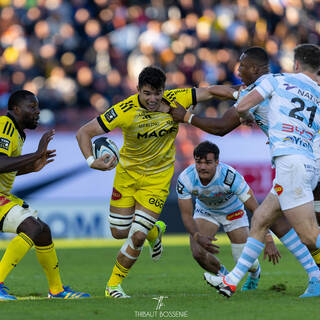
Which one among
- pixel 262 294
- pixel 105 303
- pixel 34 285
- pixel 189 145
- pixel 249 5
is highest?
pixel 105 303

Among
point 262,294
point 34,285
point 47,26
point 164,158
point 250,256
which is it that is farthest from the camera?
point 47,26

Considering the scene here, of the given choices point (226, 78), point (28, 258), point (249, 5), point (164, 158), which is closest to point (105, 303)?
point (164, 158)

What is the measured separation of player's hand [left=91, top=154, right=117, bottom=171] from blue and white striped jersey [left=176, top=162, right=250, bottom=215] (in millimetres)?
1144

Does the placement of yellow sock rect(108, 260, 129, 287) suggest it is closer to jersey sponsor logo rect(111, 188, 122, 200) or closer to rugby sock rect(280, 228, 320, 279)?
jersey sponsor logo rect(111, 188, 122, 200)

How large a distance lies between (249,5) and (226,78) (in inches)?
110

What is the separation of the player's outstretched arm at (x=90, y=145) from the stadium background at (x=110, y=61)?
29.2 ft

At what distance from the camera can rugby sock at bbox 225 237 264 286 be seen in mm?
7168

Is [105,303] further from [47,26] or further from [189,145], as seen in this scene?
[47,26]

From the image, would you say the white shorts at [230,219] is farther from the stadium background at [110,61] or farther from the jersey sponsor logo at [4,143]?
the stadium background at [110,61]

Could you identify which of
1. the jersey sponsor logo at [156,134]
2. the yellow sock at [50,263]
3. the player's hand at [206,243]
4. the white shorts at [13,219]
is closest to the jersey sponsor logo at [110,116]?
the jersey sponsor logo at [156,134]

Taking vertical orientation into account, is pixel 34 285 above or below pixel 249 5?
above

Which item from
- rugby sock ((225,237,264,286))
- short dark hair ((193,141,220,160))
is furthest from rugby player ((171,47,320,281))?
rugby sock ((225,237,264,286))

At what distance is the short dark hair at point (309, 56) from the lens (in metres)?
7.33

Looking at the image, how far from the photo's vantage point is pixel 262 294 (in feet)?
26.7
